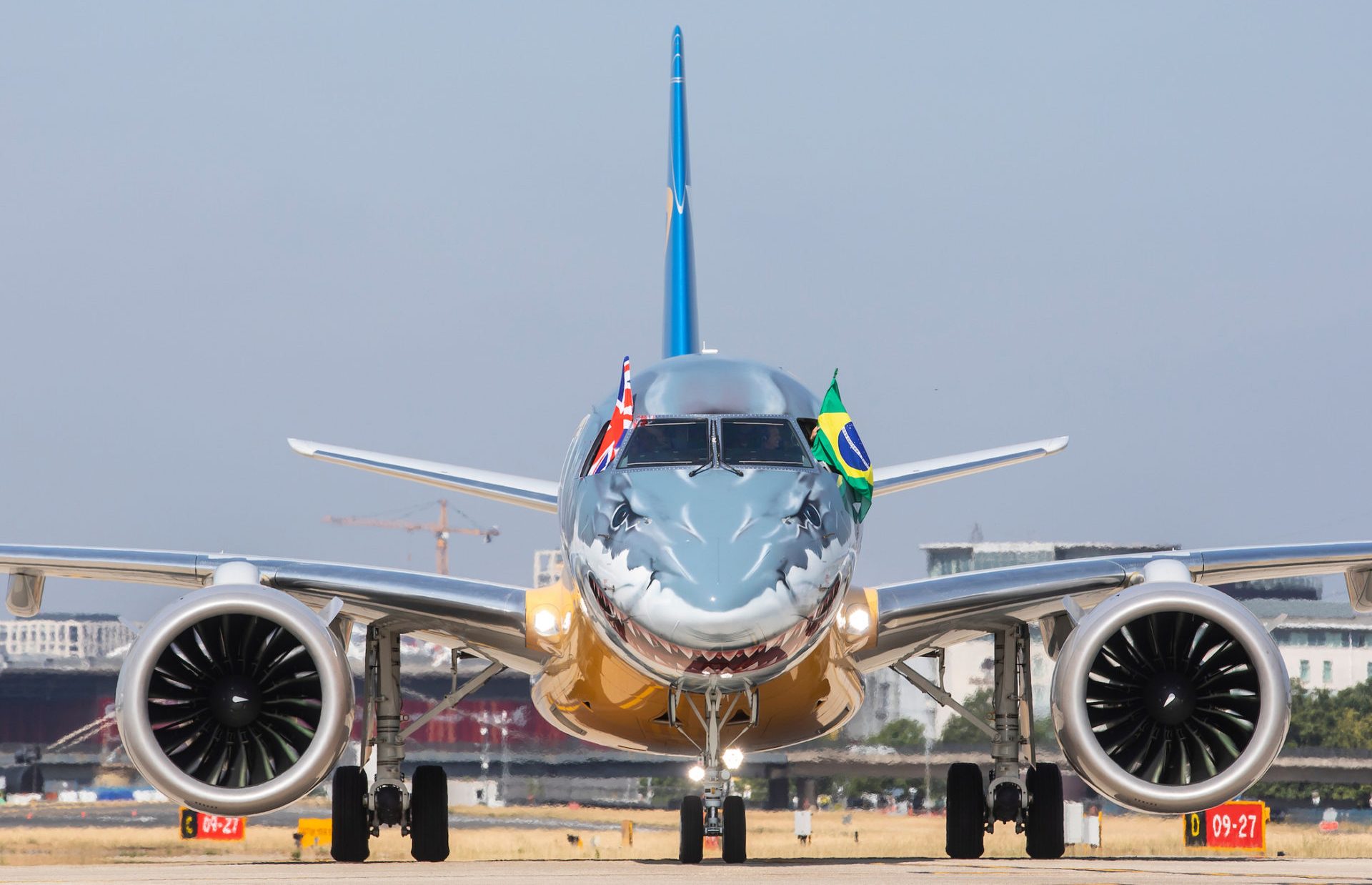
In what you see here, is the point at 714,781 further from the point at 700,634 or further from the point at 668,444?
the point at 668,444

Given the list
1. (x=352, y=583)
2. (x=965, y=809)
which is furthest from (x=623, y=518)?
(x=965, y=809)

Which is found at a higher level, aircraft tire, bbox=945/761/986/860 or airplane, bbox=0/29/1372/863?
airplane, bbox=0/29/1372/863

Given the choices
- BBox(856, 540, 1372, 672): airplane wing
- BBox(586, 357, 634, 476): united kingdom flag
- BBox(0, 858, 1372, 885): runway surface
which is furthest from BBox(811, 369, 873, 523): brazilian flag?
BBox(0, 858, 1372, 885): runway surface

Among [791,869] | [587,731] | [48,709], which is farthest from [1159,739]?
[48,709]

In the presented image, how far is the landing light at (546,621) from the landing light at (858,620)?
249cm

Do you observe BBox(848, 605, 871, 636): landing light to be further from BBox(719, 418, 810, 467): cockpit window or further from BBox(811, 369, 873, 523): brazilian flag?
BBox(719, 418, 810, 467): cockpit window

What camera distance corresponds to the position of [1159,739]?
602 inches

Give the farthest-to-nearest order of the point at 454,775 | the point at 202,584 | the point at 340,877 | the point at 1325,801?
the point at 1325,801
the point at 454,775
the point at 202,584
the point at 340,877

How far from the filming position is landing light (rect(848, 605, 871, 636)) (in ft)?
53.4

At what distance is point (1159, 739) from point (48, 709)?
3720cm

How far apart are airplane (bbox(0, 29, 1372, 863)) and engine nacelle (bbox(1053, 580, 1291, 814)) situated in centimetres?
2

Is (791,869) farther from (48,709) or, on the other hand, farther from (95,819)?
(48,709)

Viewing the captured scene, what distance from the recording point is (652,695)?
15.7 metres

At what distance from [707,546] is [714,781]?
2428 mm
